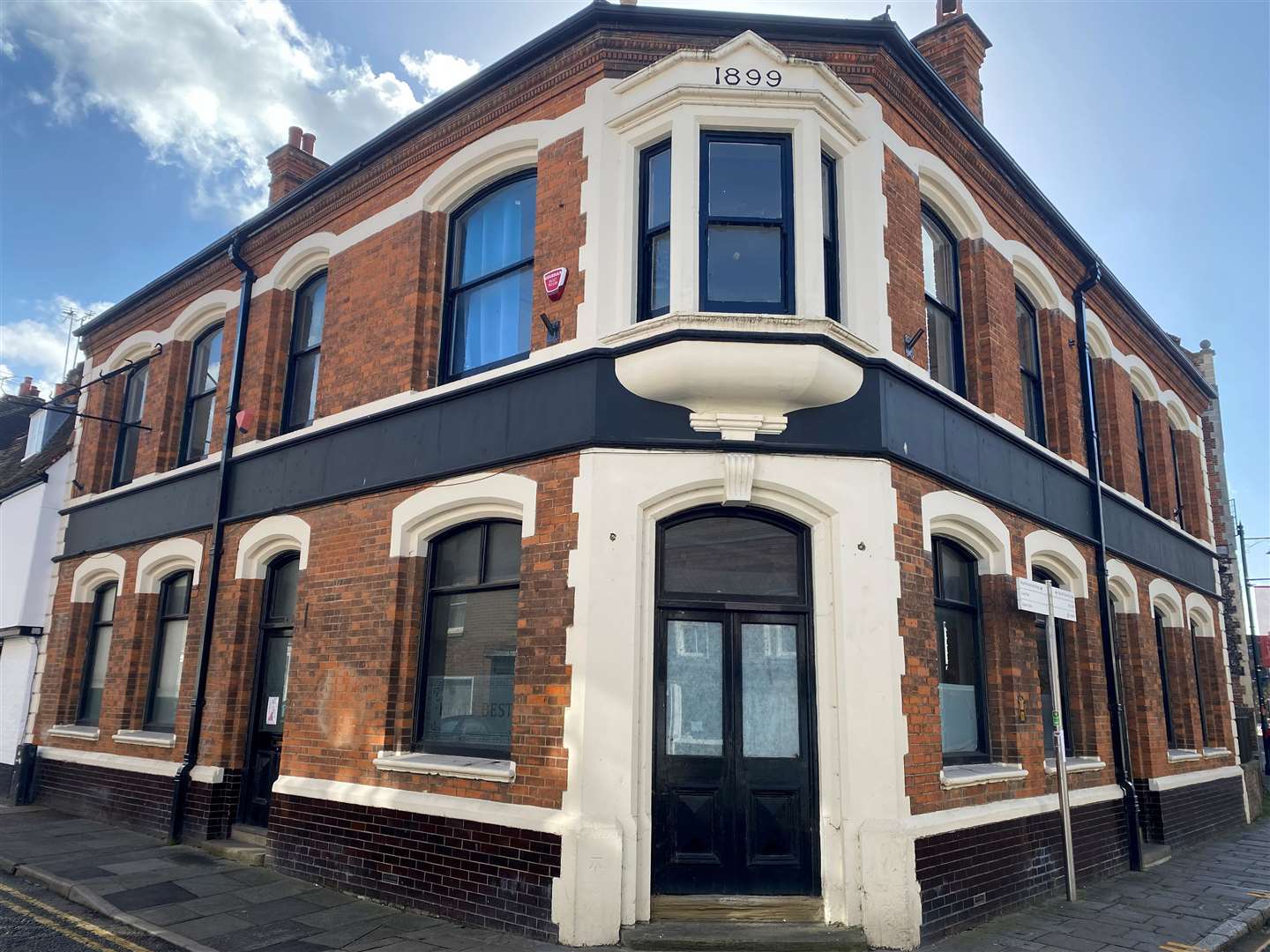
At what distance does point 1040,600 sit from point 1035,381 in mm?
3752

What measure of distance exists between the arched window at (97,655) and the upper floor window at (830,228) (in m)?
10.9

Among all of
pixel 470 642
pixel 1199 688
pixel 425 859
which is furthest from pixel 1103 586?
pixel 425 859

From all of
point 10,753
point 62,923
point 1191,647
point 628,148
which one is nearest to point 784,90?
point 628,148

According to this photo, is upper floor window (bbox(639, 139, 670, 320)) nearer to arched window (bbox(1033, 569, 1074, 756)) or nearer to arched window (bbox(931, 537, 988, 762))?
arched window (bbox(931, 537, 988, 762))

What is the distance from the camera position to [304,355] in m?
11.4

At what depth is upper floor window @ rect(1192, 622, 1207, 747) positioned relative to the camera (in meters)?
14.0

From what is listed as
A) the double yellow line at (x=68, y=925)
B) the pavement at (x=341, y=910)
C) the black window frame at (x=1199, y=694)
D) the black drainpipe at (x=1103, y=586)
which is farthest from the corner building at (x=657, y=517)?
the black window frame at (x=1199, y=694)

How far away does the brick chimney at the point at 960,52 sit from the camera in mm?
11555

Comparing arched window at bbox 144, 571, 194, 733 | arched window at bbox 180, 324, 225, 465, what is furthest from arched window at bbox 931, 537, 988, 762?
arched window at bbox 180, 324, 225, 465

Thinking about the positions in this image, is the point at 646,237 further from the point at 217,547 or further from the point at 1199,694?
the point at 1199,694

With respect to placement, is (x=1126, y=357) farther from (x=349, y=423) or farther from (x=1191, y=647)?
(x=349, y=423)

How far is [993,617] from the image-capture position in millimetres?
8977

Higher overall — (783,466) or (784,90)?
(784,90)

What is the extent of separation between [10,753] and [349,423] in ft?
29.2
